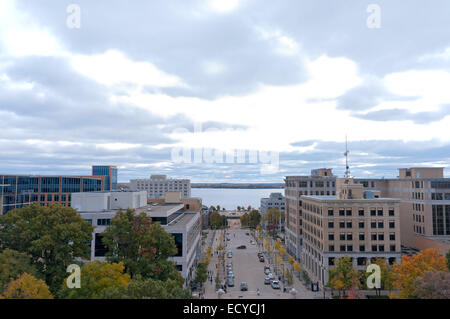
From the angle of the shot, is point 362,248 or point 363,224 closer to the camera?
point 362,248

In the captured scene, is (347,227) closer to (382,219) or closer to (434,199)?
(382,219)

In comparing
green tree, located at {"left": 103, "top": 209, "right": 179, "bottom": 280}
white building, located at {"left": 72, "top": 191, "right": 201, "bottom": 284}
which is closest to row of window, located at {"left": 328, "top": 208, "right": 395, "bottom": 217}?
white building, located at {"left": 72, "top": 191, "right": 201, "bottom": 284}

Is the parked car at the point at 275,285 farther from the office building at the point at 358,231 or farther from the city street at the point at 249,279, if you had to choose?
the office building at the point at 358,231

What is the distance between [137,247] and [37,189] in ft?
269

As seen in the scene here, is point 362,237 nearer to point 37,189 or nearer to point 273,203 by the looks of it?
point 273,203

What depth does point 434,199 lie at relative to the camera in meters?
60.1

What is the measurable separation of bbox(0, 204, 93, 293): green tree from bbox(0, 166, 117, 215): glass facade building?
2425 inches

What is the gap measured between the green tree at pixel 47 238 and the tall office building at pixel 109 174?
10980cm

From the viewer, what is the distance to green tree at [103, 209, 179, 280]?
27.5m

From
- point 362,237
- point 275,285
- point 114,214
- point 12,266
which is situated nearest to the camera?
point 12,266

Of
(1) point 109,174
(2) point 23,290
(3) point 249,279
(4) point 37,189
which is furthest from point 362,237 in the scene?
(1) point 109,174

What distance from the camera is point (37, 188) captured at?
310 ft

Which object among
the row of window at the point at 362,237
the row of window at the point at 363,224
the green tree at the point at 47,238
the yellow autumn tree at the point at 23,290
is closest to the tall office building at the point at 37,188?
the green tree at the point at 47,238

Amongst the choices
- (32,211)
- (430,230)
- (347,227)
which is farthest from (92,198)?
(430,230)
